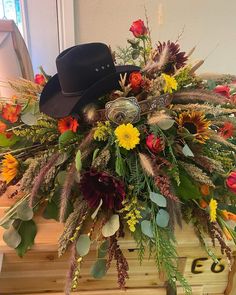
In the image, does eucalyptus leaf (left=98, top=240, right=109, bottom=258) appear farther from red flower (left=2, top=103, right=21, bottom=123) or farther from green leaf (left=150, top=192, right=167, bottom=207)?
red flower (left=2, top=103, right=21, bottom=123)

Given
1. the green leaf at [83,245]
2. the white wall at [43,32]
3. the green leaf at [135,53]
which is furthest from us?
the white wall at [43,32]

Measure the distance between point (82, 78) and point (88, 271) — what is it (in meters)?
0.44

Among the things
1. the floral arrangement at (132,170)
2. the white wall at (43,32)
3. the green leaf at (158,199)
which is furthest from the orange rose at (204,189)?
the white wall at (43,32)

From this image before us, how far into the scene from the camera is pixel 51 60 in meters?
1.21

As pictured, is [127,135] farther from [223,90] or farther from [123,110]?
[223,90]

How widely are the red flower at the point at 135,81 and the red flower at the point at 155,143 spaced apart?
4.6 inches

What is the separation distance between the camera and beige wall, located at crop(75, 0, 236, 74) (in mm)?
1113

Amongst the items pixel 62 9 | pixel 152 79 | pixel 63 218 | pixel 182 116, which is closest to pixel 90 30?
pixel 62 9

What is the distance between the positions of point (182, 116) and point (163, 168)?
4.4 inches

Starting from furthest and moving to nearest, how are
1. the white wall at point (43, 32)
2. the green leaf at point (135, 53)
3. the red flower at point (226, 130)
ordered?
1. the white wall at point (43, 32)
2. the green leaf at point (135, 53)
3. the red flower at point (226, 130)

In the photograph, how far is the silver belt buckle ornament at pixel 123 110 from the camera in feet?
1.73

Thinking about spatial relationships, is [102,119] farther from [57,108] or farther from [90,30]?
[90,30]

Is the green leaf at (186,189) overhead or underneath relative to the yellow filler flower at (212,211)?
overhead

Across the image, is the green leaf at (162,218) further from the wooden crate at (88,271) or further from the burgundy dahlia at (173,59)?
the burgundy dahlia at (173,59)
